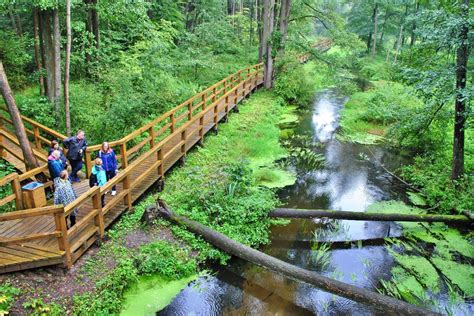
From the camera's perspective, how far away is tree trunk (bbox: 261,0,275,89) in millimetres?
21469

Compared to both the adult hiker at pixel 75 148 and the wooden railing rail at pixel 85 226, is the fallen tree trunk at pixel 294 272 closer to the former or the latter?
the wooden railing rail at pixel 85 226

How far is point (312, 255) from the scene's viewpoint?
8.40m

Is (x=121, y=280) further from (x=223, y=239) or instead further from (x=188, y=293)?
(x=223, y=239)

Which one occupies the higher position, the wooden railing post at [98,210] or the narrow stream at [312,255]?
the wooden railing post at [98,210]

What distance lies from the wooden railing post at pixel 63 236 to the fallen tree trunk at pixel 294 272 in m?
2.44

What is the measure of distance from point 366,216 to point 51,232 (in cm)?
707

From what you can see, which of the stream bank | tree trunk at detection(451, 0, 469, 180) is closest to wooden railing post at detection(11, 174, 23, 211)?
Answer: the stream bank

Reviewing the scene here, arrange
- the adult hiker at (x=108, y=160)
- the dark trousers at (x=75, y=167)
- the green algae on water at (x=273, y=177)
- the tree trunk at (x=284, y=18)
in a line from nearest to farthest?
the adult hiker at (x=108, y=160), the dark trousers at (x=75, y=167), the green algae on water at (x=273, y=177), the tree trunk at (x=284, y=18)

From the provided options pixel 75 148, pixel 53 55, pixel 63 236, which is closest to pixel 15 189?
pixel 75 148

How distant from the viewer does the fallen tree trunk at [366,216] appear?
900cm

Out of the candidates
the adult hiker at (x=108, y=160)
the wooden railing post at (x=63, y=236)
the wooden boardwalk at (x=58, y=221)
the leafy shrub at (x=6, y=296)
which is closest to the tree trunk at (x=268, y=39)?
the wooden boardwalk at (x=58, y=221)

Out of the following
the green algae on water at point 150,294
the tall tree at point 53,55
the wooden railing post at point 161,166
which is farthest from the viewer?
the tall tree at point 53,55

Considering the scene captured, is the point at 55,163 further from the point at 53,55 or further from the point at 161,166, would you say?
the point at 53,55

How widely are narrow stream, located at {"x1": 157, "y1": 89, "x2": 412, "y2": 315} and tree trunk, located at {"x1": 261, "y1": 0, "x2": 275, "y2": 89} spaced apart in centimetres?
1020
